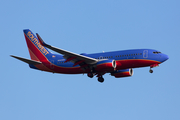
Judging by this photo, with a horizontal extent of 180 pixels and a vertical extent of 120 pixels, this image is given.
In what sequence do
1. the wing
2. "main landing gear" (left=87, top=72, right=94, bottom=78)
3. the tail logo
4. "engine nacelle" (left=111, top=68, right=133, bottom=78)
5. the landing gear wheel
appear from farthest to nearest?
1. the tail logo
2. the landing gear wheel
3. "engine nacelle" (left=111, top=68, right=133, bottom=78)
4. "main landing gear" (left=87, top=72, right=94, bottom=78)
5. the wing

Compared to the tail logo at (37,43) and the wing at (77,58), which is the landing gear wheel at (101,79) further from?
the tail logo at (37,43)

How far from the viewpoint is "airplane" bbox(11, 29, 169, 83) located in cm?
4931

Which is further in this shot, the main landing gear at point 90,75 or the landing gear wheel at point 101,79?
the landing gear wheel at point 101,79

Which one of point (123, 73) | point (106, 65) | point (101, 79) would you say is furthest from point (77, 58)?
point (123, 73)

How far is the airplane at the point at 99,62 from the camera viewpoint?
49.3 m

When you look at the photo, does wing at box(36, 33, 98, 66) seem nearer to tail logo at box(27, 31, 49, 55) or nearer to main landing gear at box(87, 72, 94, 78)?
main landing gear at box(87, 72, 94, 78)

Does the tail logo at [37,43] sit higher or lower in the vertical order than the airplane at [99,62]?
higher

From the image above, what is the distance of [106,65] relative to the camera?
162ft

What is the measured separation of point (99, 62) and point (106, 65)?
1563 mm

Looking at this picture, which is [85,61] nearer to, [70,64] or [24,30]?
[70,64]

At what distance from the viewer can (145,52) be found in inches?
1962

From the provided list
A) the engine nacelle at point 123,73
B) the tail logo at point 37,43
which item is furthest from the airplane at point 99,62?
the tail logo at point 37,43

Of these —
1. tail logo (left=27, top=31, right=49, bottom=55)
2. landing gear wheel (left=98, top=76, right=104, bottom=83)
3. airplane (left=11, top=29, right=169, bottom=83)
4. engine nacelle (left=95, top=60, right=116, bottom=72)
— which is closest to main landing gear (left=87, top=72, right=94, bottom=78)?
airplane (left=11, top=29, right=169, bottom=83)

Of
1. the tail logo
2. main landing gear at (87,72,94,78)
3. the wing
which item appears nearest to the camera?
the wing
